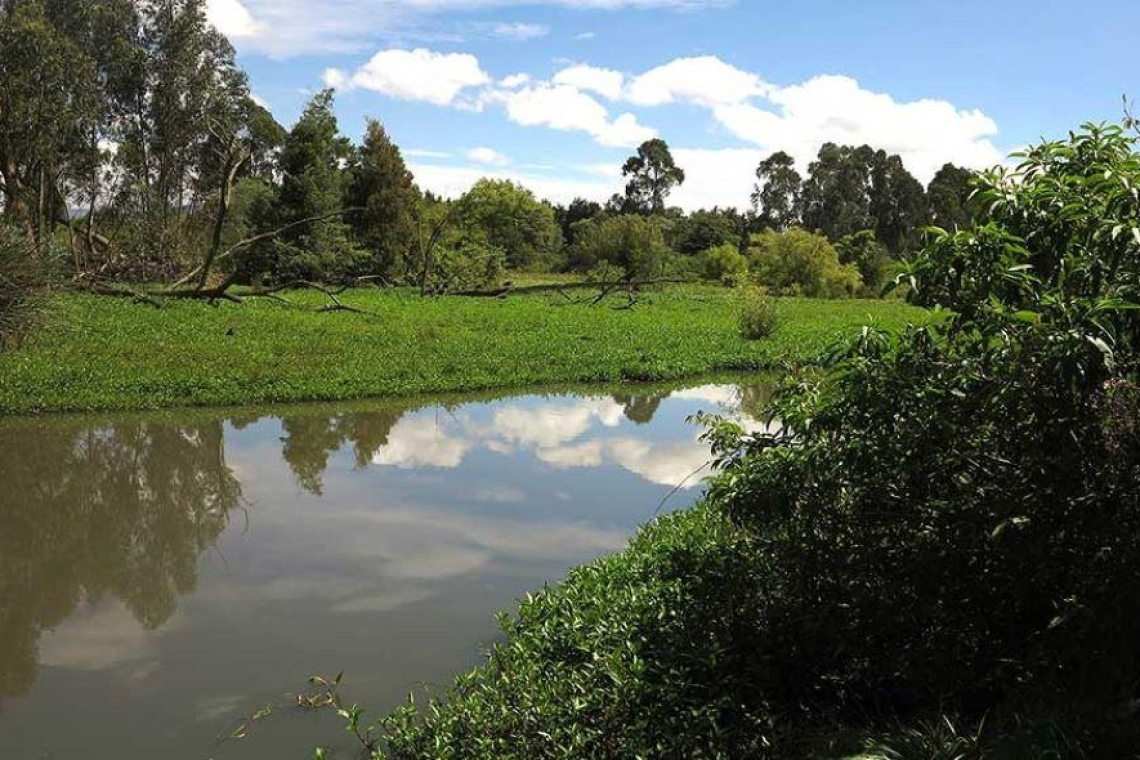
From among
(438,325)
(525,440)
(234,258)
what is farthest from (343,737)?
(234,258)

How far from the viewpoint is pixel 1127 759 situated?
3.00 m

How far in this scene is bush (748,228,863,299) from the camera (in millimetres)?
44156

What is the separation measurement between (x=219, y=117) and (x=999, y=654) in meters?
39.3

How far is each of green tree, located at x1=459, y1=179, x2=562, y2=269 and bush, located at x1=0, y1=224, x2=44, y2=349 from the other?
3606 cm

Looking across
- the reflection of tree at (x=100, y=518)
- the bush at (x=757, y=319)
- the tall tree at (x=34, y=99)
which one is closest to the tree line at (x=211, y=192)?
the tall tree at (x=34, y=99)

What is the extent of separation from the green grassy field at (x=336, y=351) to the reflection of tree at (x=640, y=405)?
1.31m

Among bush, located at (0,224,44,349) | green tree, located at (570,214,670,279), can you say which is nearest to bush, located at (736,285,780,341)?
bush, located at (0,224,44,349)

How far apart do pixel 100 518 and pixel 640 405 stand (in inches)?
381

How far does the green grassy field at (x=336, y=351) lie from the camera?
1409 centimetres

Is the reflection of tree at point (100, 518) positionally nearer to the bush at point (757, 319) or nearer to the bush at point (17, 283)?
the bush at point (17, 283)

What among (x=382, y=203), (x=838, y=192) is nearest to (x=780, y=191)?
(x=838, y=192)

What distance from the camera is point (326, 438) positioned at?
12.5m

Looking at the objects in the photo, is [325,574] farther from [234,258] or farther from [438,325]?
[234,258]

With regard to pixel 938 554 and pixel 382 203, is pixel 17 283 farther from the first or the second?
pixel 382 203
